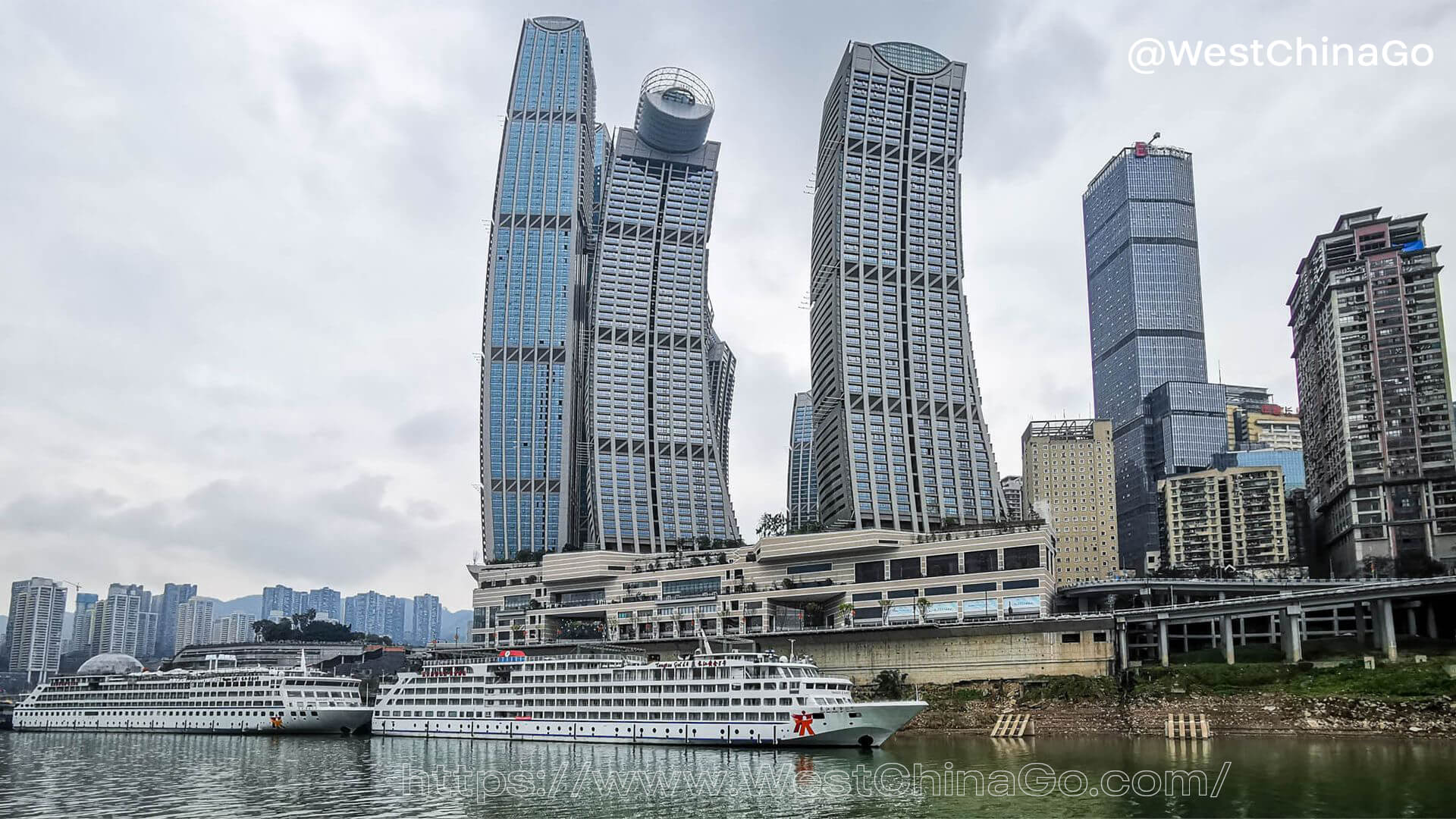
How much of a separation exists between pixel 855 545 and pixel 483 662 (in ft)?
176

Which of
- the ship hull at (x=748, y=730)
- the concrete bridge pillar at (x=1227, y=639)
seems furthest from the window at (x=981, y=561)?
the ship hull at (x=748, y=730)

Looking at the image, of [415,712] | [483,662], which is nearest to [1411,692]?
[483,662]

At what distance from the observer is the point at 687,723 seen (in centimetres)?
9806

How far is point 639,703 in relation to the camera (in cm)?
10219

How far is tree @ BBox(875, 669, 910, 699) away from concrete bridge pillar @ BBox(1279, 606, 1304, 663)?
39956 millimetres

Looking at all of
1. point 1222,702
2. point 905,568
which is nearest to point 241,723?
point 905,568

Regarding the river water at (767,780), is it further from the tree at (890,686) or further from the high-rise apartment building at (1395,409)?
the high-rise apartment building at (1395,409)

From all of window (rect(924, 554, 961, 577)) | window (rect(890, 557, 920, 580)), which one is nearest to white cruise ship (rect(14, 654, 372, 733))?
window (rect(890, 557, 920, 580))

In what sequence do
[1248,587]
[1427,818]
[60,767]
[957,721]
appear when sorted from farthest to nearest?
[1248,587] → [957,721] → [60,767] → [1427,818]

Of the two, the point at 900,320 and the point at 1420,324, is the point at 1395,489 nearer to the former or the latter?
the point at 1420,324

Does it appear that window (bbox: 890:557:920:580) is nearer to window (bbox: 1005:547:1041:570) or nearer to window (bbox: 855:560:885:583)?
window (bbox: 855:560:885:583)

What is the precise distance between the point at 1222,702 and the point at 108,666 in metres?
139

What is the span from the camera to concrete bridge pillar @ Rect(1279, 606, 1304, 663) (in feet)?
377

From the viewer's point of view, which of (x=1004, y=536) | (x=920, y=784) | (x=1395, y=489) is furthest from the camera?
(x=1395, y=489)
